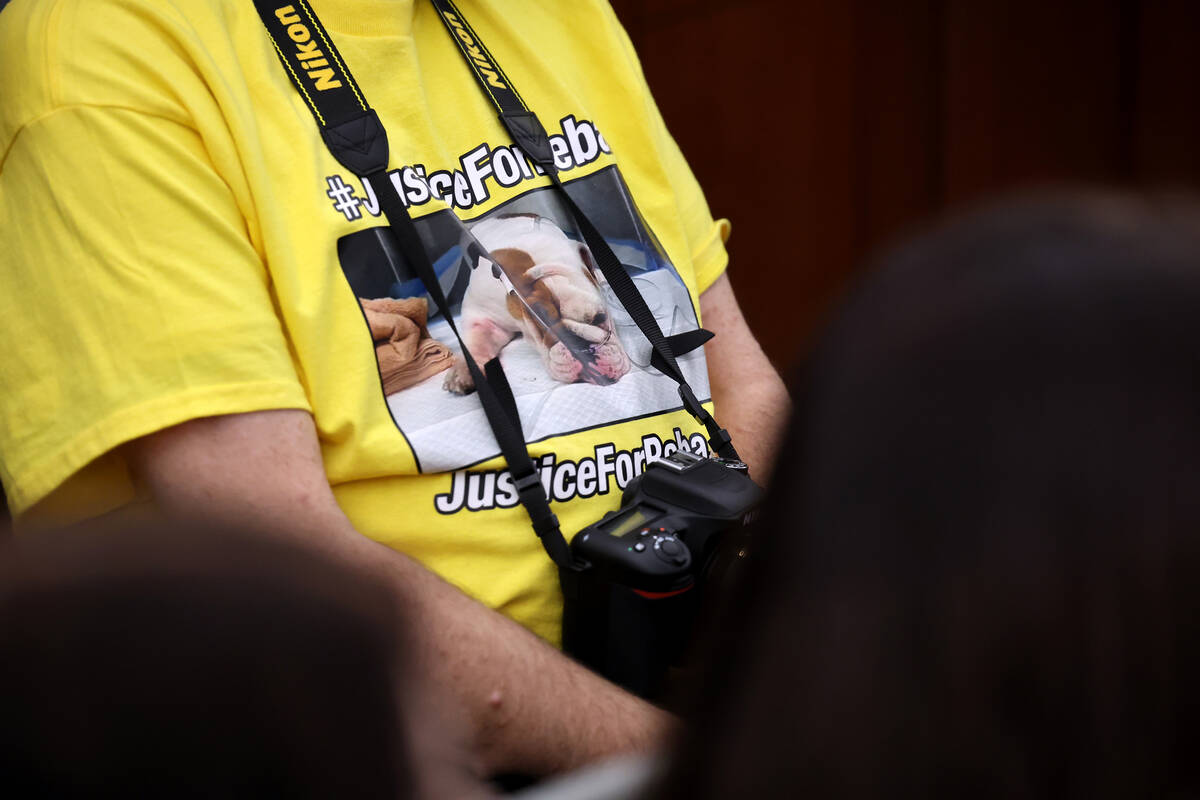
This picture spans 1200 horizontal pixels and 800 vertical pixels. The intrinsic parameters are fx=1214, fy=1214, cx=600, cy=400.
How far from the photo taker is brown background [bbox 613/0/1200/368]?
275 centimetres

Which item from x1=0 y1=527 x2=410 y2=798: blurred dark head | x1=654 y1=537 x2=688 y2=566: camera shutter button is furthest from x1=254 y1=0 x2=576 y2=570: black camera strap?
x1=0 y1=527 x2=410 y2=798: blurred dark head

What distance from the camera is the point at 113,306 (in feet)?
3.97

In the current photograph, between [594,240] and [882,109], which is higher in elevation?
[882,109]

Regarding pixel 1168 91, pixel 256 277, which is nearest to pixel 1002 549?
pixel 256 277

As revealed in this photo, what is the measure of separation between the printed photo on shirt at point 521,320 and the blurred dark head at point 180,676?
0.81 meters

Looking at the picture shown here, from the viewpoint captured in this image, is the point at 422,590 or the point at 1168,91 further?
the point at 1168,91

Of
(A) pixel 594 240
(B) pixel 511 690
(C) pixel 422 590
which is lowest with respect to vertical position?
(B) pixel 511 690

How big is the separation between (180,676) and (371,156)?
1.01 metres

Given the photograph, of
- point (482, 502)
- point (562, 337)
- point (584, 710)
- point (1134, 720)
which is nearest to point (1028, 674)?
point (1134, 720)

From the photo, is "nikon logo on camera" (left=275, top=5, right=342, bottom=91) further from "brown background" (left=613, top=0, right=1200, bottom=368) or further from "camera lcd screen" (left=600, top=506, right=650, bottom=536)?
"brown background" (left=613, top=0, right=1200, bottom=368)

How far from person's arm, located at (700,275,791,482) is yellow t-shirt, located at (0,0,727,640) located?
0.73 ft

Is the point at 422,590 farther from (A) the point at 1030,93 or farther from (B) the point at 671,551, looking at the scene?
(A) the point at 1030,93

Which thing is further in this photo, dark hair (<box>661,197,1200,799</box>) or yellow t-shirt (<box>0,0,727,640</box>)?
yellow t-shirt (<box>0,0,727,640</box>)

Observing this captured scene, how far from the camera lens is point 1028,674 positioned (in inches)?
19.7
